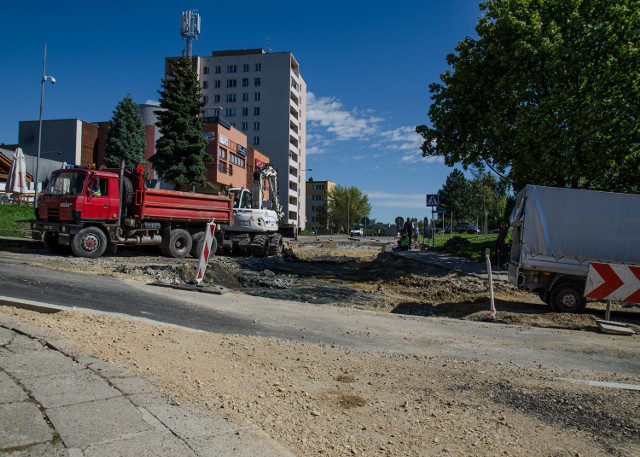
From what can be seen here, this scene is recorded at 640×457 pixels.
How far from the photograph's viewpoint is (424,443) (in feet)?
11.6

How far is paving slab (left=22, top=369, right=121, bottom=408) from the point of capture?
3.60 m

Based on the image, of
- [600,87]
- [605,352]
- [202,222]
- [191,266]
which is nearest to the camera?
[605,352]

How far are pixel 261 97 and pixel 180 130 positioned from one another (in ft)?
159

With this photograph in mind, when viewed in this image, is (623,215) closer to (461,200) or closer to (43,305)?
(43,305)

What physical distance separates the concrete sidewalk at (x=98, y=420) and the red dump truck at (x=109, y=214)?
37.0 ft

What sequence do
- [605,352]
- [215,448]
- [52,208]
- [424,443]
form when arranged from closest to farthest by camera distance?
[215,448], [424,443], [605,352], [52,208]

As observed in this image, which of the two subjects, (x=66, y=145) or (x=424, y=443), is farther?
(x=66, y=145)

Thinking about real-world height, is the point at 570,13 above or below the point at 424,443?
above

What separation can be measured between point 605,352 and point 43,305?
826 cm

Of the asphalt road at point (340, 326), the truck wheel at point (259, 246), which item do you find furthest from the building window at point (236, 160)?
the asphalt road at point (340, 326)

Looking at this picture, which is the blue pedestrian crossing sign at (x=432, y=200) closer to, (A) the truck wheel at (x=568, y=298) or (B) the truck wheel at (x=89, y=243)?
(A) the truck wheel at (x=568, y=298)

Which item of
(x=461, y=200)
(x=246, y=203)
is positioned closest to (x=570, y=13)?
(x=246, y=203)

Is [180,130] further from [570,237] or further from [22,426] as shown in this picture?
[22,426]

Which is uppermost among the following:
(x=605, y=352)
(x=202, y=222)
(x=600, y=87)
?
(x=600, y=87)
